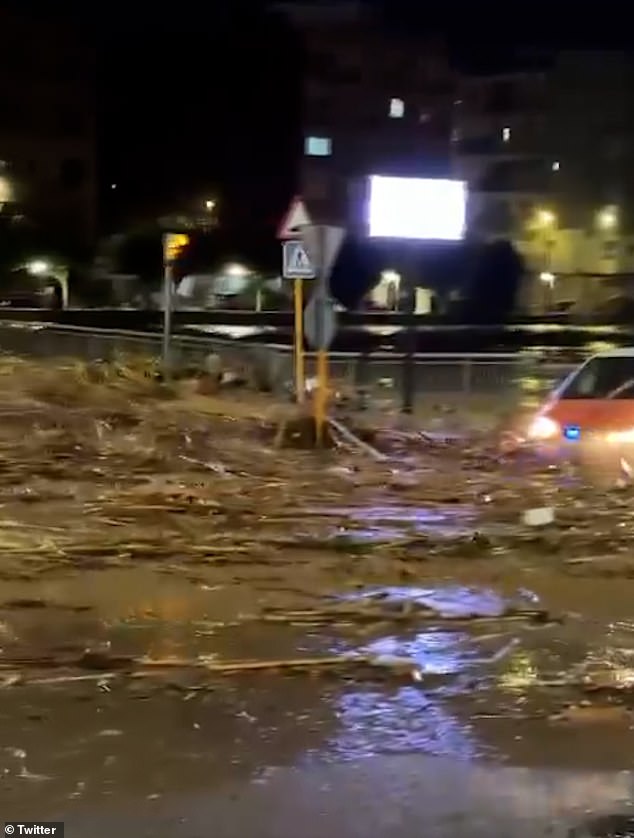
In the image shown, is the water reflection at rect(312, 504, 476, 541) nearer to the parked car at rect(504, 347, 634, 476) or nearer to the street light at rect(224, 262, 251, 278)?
the parked car at rect(504, 347, 634, 476)

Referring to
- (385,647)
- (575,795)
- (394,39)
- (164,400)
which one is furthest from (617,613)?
(394,39)

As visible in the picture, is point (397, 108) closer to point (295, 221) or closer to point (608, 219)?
point (608, 219)

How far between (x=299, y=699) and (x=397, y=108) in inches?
3754

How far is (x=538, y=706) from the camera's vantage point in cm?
675

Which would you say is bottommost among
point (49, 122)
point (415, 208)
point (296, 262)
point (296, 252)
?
point (296, 262)

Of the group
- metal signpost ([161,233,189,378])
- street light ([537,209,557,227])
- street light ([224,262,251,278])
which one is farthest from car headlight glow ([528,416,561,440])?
street light ([537,209,557,227])

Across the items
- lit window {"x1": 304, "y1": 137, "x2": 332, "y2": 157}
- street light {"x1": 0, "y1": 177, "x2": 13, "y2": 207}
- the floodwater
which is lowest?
the floodwater

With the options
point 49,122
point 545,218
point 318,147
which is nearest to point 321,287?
point 545,218

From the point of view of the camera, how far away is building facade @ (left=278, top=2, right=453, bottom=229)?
94688 millimetres

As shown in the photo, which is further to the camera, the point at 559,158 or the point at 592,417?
the point at 559,158

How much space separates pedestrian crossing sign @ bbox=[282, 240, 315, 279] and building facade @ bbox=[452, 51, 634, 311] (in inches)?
2994

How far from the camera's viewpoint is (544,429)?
55.2 feet

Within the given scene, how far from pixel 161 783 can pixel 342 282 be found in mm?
61330

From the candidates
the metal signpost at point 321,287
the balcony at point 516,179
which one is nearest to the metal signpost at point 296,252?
the metal signpost at point 321,287
